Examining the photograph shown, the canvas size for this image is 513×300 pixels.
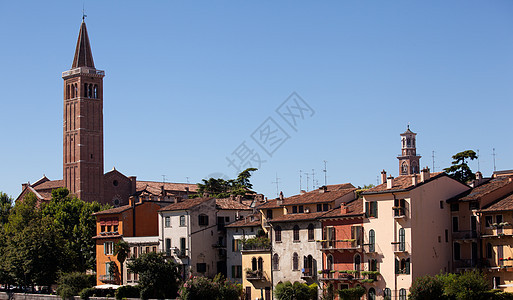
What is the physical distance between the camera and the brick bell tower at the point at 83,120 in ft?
461

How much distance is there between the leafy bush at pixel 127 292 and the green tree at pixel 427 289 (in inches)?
1000

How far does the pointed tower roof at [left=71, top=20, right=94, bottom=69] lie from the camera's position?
469 feet

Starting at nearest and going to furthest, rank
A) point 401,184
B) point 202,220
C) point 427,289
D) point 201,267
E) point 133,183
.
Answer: point 427,289 → point 401,184 → point 201,267 → point 202,220 → point 133,183

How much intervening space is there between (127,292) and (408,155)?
106396 millimetres

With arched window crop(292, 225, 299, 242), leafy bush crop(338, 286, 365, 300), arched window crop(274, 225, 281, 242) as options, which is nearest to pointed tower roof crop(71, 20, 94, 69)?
arched window crop(274, 225, 281, 242)

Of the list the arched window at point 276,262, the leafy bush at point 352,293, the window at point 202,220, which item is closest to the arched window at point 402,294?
the leafy bush at point 352,293

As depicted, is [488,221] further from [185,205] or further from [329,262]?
[185,205]

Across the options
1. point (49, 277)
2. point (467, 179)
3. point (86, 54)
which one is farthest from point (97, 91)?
point (467, 179)

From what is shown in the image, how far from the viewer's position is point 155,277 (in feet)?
222

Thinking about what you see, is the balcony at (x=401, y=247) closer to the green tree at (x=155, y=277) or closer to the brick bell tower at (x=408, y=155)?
the green tree at (x=155, y=277)

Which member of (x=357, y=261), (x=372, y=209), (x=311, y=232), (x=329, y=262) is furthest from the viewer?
(x=311, y=232)

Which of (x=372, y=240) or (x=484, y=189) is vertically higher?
(x=484, y=189)

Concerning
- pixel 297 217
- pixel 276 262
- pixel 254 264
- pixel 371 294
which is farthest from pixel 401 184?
pixel 254 264

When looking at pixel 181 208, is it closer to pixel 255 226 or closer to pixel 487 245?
pixel 255 226
